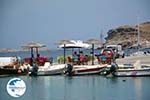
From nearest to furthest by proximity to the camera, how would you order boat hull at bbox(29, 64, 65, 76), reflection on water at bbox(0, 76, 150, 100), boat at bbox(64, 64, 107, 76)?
reflection on water at bbox(0, 76, 150, 100)
boat at bbox(64, 64, 107, 76)
boat hull at bbox(29, 64, 65, 76)

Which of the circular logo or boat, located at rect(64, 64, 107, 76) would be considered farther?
boat, located at rect(64, 64, 107, 76)

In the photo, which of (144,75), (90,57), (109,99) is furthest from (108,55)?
(109,99)

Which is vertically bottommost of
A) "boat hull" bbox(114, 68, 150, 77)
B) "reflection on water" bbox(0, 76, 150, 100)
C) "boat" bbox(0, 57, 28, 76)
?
"reflection on water" bbox(0, 76, 150, 100)

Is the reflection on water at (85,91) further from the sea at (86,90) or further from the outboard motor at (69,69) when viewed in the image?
the outboard motor at (69,69)

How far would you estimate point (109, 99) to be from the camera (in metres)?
6.95

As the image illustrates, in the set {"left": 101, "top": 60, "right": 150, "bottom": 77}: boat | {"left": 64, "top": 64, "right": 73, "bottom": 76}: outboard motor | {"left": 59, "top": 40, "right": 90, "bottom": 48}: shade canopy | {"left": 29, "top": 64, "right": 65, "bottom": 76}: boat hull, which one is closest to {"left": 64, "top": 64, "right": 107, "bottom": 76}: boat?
{"left": 64, "top": 64, "right": 73, "bottom": 76}: outboard motor

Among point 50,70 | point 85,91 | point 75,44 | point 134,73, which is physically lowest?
point 85,91

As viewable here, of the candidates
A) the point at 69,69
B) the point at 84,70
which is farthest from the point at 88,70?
the point at 69,69

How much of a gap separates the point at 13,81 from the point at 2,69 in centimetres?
1071

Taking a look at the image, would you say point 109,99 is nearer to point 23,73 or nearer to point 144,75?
point 144,75

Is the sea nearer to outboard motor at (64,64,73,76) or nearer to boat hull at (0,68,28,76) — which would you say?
outboard motor at (64,64,73,76)

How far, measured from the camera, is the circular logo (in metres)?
2.82

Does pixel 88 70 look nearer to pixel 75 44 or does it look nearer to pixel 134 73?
pixel 134 73

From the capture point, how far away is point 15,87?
9.39ft
